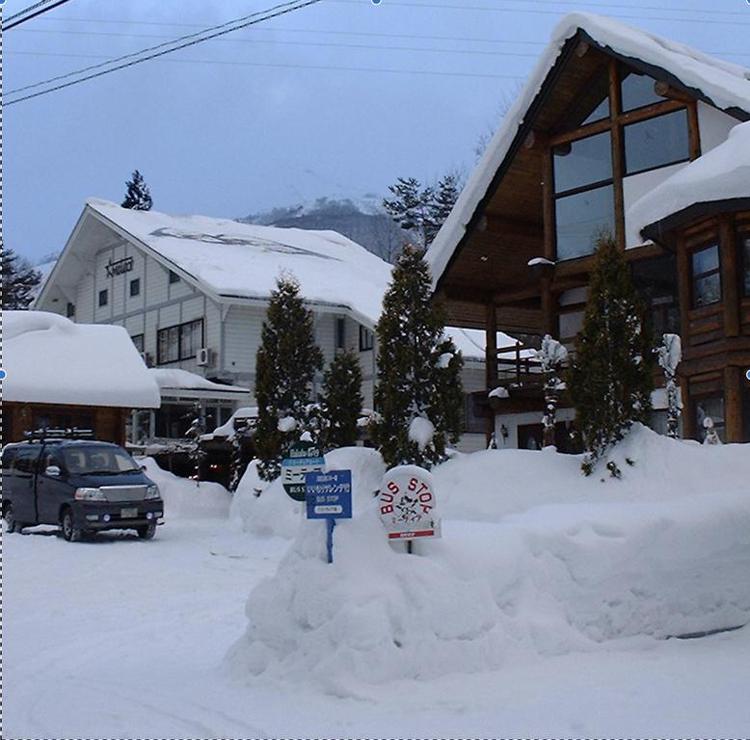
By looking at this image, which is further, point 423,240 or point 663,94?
point 423,240

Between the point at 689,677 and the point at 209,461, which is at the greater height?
the point at 209,461

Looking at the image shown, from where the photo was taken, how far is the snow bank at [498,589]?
291 inches

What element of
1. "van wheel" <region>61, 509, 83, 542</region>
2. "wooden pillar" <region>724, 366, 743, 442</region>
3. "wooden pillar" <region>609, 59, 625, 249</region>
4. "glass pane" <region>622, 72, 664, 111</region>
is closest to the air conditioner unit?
"van wheel" <region>61, 509, 83, 542</region>

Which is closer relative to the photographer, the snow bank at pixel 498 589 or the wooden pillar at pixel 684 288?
Result: the snow bank at pixel 498 589

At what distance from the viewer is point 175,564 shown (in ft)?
48.0

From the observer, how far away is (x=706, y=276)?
1673 centimetres

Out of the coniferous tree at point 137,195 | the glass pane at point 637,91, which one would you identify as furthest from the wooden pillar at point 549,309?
the coniferous tree at point 137,195

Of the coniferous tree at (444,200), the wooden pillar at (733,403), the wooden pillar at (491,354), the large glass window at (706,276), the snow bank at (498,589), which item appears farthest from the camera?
the coniferous tree at (444,200)

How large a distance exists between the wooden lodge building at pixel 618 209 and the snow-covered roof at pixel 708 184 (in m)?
0.02

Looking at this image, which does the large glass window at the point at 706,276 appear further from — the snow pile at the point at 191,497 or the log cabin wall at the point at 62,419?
the log cabin wall at the point at 62,419

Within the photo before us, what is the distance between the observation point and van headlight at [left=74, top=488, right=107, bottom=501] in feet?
55.9

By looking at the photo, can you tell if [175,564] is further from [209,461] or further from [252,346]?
[252,346]

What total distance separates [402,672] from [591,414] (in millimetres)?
6456

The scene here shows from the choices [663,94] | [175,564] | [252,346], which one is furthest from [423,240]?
[175,564]
